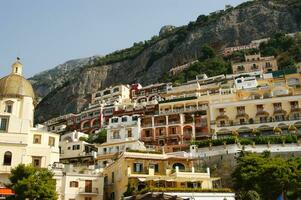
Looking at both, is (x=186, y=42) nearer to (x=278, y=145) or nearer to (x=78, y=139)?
(x=78, y=139)

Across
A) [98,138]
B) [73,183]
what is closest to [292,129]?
[98,138]

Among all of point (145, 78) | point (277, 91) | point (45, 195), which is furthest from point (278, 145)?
point (145, 78)

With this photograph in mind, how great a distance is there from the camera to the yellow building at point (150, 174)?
39.8m

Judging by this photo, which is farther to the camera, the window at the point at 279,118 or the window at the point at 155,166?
the window at the point at 279,118

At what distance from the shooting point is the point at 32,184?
35562mm

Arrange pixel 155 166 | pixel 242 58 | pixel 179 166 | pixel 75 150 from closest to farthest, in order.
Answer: pixel 155 166 → pixel 179 166 → pixel 75 150 → pixel 242 58

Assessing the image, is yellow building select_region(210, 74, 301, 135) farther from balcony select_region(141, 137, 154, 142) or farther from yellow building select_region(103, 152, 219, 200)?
yellow building select_region(103, 152, 219, 200)

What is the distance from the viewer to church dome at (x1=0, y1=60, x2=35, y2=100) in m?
50.5

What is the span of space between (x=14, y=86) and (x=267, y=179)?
101ft

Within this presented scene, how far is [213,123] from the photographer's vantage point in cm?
6869

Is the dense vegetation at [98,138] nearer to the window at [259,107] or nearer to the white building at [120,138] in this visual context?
the white building at [120,138]

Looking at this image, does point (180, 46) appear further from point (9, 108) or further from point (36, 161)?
point (36, 161)

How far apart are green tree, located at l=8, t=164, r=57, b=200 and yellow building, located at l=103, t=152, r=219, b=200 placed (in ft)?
24.1

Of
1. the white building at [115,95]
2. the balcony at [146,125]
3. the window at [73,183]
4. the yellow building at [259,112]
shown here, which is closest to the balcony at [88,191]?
the window at [73,183]
